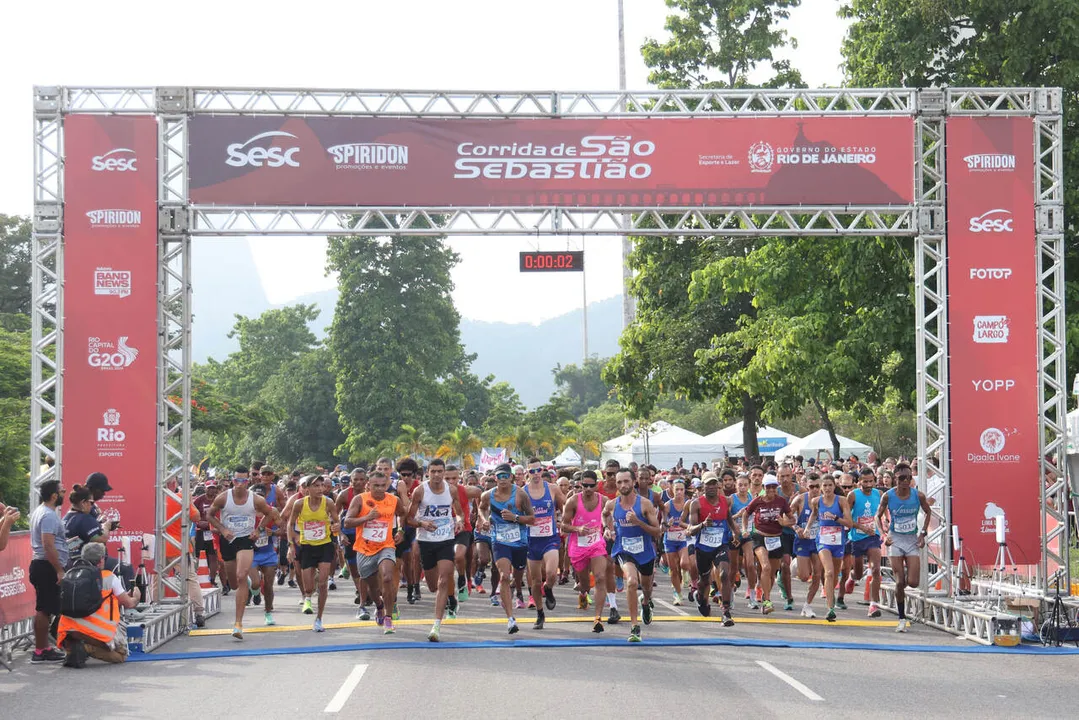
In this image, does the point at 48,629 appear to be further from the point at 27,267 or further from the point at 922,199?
the point at 27,267

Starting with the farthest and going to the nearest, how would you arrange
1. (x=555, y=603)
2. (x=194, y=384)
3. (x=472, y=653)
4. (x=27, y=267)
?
(x=27, y=267) → (x=194, y=384) → (x=555, y=603) → (x=472, y=653)

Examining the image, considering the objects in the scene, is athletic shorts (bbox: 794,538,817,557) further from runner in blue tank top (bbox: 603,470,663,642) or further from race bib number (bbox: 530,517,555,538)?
race bib number (bbox: 530,517,555,538)

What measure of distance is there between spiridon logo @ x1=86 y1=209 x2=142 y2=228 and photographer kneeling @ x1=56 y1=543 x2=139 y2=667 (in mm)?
4568

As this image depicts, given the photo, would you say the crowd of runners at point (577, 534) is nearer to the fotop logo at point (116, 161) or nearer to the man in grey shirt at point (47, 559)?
the man in grey shirt at point (47, 559)

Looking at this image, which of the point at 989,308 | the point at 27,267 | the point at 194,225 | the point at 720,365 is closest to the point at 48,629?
the point at 194,225

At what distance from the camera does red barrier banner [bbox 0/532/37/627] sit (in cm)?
1273

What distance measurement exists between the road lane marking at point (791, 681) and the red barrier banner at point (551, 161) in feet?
21.3

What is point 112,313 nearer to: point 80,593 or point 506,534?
point 80,593

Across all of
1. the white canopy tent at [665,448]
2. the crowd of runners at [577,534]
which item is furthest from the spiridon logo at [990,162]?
the white canopy tent at [665,448]

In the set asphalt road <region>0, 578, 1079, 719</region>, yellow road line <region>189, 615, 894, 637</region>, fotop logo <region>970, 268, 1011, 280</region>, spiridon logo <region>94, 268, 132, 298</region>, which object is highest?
fotop logo <region>970, 268, 1011, 280</region>

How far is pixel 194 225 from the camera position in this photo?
1535 cm

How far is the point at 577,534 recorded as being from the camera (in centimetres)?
1453

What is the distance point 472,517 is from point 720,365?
50.3ft

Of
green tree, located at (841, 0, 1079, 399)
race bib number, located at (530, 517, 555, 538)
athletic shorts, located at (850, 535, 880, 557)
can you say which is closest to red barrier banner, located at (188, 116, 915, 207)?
race bib number, located at (530, 517, 555, 538)
